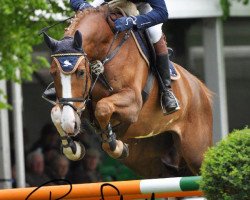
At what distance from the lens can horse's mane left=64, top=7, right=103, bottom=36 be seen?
34.5 ft

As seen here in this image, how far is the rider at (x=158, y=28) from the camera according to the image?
10812 mm

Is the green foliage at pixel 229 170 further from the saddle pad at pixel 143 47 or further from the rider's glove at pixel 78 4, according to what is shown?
the rider's glove at pixel 78 4

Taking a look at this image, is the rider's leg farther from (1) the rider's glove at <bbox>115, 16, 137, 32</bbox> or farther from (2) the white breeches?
(1) the rider's glove at <bbox>115, 16, 137, 32</bbox>

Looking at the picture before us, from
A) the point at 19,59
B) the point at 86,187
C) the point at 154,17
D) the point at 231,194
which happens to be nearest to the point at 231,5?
the point at 19,59

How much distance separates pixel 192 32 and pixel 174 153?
28.2ft

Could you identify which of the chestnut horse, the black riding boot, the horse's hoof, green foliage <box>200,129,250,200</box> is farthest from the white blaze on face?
green foliage <box>200,129,250,200</box>

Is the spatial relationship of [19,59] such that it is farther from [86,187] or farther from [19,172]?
[86,187]

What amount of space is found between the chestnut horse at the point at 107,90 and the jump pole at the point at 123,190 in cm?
96

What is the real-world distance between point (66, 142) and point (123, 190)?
49.4 inches

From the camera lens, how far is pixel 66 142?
1017cm

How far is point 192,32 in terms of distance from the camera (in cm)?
2086

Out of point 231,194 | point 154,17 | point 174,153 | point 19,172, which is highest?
point 154,17

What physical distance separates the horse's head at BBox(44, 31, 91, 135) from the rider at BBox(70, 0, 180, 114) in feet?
2.35

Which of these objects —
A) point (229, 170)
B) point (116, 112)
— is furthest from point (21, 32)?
point (229, 170)
